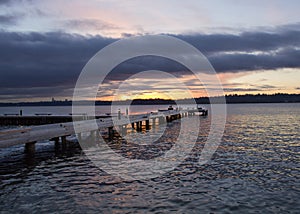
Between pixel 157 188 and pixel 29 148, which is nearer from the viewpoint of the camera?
pixel 157 188

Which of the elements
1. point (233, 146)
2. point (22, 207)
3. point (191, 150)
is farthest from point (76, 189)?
point (233, 146)

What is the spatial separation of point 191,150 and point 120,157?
17.3 feet

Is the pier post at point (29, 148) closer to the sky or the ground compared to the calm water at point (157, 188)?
closer to the sky

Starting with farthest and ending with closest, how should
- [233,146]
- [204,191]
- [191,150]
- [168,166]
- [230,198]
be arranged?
[233,146], [191,150], [168,166], [204,191], [230,198]

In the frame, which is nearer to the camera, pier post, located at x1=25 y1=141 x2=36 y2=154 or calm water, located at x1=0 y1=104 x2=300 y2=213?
calm water, located at x1=0 y1=104 x2=300 y2=213

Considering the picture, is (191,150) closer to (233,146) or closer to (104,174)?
(233,146)

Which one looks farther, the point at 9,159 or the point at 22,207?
the point at 9,159

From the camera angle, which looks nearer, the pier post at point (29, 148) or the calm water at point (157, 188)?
the calm water at point (157, 188)

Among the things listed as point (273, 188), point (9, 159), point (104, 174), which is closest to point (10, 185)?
point (104, 174)

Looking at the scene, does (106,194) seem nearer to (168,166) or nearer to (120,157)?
(168,166)

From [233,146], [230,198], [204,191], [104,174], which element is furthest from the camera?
[233,146]

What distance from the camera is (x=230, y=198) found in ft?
31.5

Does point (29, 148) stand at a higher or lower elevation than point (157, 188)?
higher

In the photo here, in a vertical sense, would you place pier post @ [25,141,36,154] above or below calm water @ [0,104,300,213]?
above
